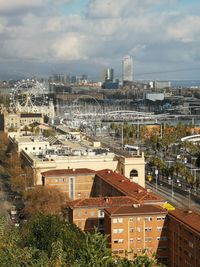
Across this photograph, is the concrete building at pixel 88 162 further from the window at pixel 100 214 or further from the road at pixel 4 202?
the window at pixel 100 214

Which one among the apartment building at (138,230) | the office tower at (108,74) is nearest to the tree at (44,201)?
the apartment building at (138,230)


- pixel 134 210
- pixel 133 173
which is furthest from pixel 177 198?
pixel 134 210

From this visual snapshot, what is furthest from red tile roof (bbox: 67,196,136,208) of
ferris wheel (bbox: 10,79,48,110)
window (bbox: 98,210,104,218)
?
ferris wheel (bbox: 10,79,48,110)

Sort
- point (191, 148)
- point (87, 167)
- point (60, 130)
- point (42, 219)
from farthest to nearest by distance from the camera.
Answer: point (60, 130) → point (191, 148) → point (87, 167) → point (42, 219)

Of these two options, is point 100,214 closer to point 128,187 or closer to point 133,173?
point 128,187

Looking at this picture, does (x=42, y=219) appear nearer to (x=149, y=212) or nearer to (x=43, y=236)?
(x=43, y=236)

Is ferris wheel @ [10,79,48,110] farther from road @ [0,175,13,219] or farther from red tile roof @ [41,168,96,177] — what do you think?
red tile roof @ [41,168,96,177]

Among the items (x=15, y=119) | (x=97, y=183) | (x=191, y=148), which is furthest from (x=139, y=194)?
(x=15, y=119)

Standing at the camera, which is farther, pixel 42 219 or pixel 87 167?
pixel 87 167
